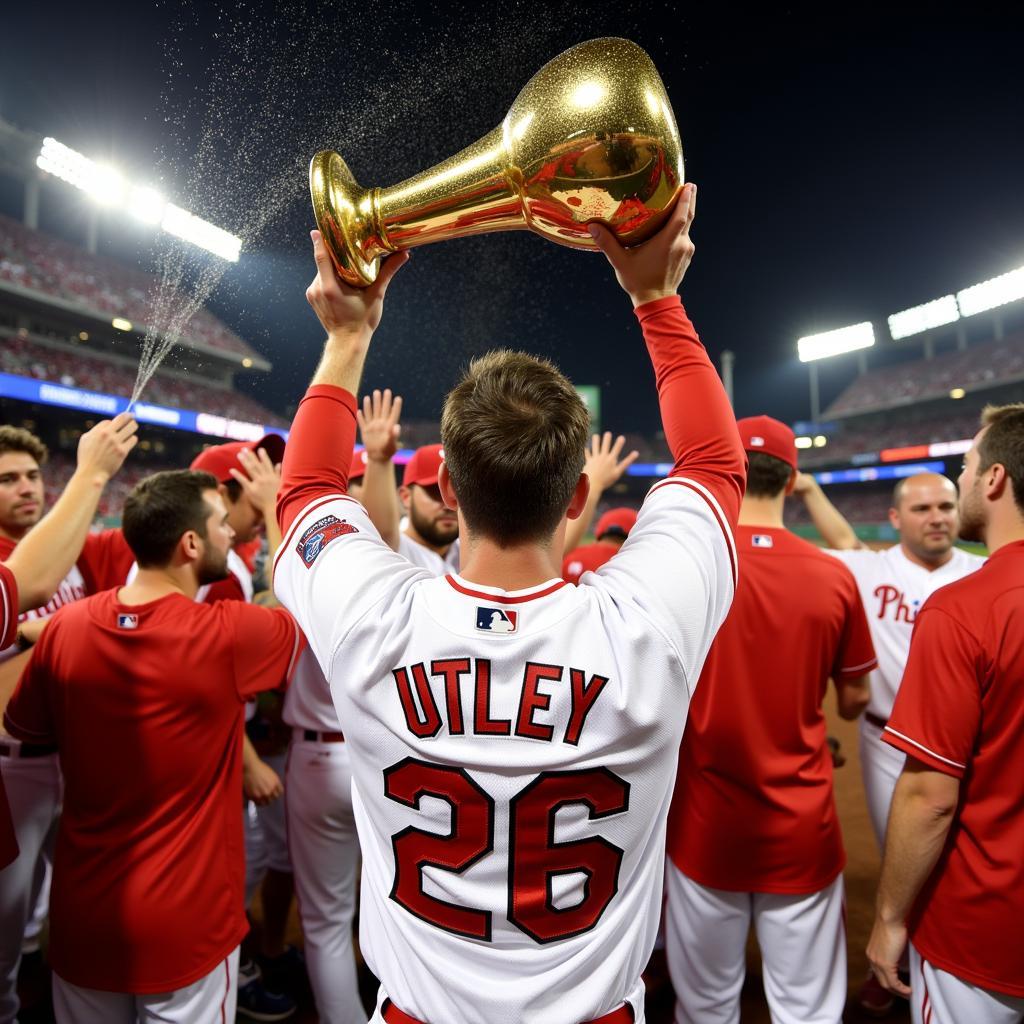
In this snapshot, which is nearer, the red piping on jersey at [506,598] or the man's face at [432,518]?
the red piping on jersey at [506,598]

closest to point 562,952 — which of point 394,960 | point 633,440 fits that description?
point 394,960

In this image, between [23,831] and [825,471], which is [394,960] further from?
[825,471]

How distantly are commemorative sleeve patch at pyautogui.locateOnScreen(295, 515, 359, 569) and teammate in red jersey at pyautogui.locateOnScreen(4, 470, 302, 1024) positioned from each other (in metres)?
1.03

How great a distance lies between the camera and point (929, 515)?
3.14m

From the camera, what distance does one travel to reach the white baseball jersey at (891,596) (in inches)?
120

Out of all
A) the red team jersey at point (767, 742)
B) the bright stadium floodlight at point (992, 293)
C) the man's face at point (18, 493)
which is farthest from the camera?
the bright stadium floodlight at point (992, 293)

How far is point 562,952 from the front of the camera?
0.91m

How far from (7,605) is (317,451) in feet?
3.28

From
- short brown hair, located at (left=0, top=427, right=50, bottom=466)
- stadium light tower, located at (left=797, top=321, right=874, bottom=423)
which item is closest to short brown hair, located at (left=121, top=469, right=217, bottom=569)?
short brown hair, located at (left=0, top=427, right=50, bottom=466)

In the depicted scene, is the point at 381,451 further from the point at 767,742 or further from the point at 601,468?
the point at 767,742

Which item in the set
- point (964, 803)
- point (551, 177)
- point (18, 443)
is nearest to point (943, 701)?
point (964, 803)

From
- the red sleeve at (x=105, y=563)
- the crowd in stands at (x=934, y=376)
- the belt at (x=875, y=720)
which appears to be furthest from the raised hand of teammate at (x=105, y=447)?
the crowd in stands at (x=934, y=376)

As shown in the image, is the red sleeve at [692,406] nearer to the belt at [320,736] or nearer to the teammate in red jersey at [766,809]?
the teammate in red jersey at [766,809]

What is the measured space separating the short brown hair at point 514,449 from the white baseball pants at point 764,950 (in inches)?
67.4
